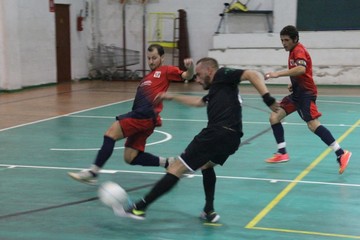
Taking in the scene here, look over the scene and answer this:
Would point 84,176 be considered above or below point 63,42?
below

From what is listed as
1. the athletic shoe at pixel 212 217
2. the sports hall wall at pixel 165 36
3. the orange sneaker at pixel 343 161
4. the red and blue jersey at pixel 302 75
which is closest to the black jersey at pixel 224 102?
the athletic shoe at pixel 212 217

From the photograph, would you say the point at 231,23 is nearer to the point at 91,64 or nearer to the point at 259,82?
the point at 91,64

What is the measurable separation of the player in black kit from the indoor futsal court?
1.54ft

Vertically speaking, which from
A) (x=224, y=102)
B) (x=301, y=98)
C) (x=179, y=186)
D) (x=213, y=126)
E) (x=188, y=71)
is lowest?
(x=179, y=186)

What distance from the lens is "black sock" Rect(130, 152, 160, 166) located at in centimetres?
720

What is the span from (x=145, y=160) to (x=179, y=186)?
533 millimetres

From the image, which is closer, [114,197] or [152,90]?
[114,197]

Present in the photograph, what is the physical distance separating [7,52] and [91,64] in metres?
5.50

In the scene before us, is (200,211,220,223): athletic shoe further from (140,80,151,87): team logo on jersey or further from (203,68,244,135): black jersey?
(140,80,151,87): team logo on jersey

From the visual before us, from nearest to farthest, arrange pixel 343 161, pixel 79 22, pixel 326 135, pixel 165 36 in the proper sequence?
pixel 343 161, pixel 326 135, pixel 79 22, pixel 165 36

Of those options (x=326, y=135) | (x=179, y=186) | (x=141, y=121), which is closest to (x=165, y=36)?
(x=326, y=135)

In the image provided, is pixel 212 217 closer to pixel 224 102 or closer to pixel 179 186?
pixel 224 102

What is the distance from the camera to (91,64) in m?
23.7

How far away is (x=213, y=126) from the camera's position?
5.61 metres
